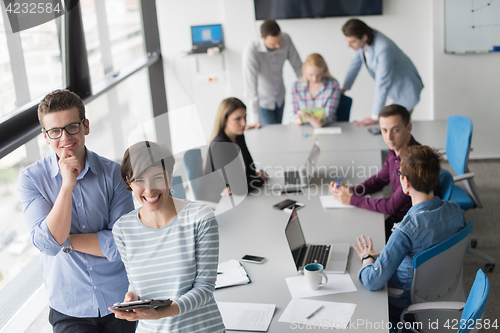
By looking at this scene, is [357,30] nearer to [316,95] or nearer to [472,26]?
[316,95]

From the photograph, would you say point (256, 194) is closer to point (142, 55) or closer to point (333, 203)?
point (333, 203)

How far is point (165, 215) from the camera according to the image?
4.91 ft

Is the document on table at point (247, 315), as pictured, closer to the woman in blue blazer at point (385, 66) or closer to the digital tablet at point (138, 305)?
the digital tablet at point (138, 305)

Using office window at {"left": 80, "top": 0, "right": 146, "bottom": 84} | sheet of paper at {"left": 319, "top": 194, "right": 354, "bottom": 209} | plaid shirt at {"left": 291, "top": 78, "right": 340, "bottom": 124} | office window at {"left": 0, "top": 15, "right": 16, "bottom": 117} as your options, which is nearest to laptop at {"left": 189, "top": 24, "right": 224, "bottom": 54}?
office window at {"left": 80, "top": 0, "right": 146, "bottom": 84}

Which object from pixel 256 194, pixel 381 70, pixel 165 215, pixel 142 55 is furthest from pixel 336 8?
pixel 165 215

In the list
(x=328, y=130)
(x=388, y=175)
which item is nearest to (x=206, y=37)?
(x=328, y=130)

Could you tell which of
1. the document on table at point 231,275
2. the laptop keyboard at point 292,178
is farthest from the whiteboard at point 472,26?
the document on table at point 231,275

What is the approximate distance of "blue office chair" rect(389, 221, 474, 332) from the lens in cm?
190

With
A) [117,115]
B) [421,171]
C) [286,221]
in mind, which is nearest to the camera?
[421,171]

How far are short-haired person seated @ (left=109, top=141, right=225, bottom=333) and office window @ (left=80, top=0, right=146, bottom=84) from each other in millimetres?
2882

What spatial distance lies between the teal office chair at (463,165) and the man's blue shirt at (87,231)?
236 centimetres

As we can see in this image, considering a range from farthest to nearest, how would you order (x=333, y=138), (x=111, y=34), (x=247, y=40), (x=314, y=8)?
(x=247, y=40), (x=314, y=8), (x=111, y=34), (x=333, y=138)

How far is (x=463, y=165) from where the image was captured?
3.31 meters

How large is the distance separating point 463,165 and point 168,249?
103 inches
